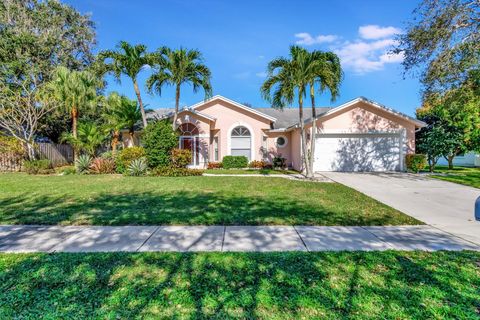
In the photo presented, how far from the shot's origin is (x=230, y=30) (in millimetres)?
14859

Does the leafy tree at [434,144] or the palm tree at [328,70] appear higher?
the palm tree at [328,70]

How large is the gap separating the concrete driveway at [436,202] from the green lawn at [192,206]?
581mm

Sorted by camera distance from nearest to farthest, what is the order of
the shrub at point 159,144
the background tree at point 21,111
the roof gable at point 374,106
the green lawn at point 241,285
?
the green lawn at point 241,285 → the shrub at point 159,144 → the roof gable at point 374,106 → the background tree at point 21,111

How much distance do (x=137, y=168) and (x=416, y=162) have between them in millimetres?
15740

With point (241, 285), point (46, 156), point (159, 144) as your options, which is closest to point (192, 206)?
point (241, 285)

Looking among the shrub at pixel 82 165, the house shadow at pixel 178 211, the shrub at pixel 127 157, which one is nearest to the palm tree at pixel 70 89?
the shrub at pixel 82 165

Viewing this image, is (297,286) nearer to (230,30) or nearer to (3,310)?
(3,310)

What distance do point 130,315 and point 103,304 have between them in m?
0.39

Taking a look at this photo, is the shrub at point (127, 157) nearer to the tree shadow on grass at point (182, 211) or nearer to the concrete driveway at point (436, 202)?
the tree shadow on grass at point (182, 211)

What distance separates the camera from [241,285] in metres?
3.05

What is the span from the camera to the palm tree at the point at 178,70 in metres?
14.7

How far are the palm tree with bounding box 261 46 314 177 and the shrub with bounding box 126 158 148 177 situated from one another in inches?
294

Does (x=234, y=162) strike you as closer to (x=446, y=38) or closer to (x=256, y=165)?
(x=256, y=165)

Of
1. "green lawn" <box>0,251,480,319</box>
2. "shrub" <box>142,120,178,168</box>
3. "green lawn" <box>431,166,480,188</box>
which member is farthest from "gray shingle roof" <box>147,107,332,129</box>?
"green lawn" <box>0,251,480,319</box>
